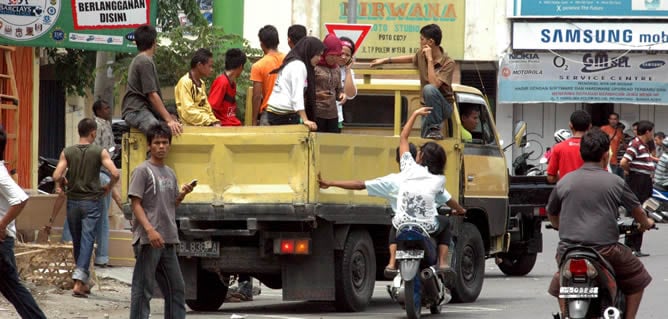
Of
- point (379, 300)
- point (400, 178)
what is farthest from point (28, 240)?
point (400, 178)

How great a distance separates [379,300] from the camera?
1434 cm

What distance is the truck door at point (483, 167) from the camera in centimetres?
1409

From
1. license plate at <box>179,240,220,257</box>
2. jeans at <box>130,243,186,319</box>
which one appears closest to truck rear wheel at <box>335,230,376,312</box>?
license plate at <box>179,240,220,257</box>

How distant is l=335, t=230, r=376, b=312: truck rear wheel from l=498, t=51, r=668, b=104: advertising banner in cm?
2171

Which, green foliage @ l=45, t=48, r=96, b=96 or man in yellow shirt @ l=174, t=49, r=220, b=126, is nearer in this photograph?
man in yellow shirt @ l=174, t=49, r=220, b=126

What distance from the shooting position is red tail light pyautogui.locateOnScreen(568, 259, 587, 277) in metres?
8.79

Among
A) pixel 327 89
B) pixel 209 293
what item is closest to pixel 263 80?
Answer: pixel 327 89

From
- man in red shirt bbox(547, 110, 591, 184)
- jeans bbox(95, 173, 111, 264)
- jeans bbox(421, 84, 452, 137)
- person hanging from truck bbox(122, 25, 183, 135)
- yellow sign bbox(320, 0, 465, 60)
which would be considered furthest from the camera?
yellow sign bbox(320, 0, 465, 60)

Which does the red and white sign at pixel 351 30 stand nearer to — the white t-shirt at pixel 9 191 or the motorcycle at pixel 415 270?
the motorcycle at pixel 415 270

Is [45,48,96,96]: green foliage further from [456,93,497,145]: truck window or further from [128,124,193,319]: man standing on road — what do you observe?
[128,124,193,319]: man standing on road

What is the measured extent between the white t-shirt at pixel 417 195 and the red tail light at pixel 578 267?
269cm

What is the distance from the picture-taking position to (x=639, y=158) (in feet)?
70.4

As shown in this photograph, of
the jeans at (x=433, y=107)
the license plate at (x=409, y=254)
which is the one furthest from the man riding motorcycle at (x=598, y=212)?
the jeans at (x=433, y=107)

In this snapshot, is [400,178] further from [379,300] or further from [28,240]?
[28,240]
